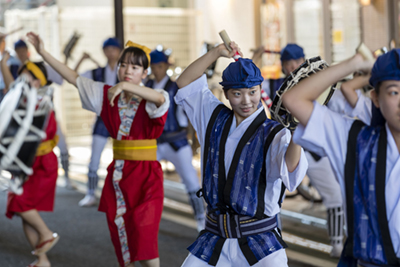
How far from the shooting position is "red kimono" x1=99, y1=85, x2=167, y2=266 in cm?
259

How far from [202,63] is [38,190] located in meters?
1.60

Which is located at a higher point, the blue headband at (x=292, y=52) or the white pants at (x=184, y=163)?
the blue headband at (x=292, y=52)

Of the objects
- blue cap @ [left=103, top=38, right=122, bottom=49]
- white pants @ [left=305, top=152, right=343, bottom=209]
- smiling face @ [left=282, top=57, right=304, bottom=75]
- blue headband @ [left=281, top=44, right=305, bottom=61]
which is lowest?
white pants @ [left=305, top=152, right=343, bottom=209]

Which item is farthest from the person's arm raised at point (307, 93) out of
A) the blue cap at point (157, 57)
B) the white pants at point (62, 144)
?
the white pants at point (62, 144)

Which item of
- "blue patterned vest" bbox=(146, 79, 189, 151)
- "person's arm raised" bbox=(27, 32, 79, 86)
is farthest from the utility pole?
"person's arm raised" bbox=(27, 32, 79, 86)

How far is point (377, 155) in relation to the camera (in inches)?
55.5

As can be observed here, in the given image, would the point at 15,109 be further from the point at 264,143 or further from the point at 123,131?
the point at 123,131

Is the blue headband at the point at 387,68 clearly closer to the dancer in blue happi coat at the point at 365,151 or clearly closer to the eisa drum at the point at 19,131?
the dancer in blue happi coat at the point at 365,151

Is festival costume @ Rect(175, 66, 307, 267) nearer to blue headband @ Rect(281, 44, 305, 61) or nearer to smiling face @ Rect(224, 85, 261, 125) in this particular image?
smiling face @ Rect(224, 85, 261, 125)

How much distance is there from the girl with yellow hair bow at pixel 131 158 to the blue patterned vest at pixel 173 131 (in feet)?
5.10

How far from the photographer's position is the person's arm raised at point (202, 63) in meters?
2.13

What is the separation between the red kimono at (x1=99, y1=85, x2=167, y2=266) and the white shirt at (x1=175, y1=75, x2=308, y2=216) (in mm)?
422

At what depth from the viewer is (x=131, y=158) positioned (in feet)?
8.75

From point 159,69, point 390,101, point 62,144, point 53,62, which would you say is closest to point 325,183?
point 159,69
